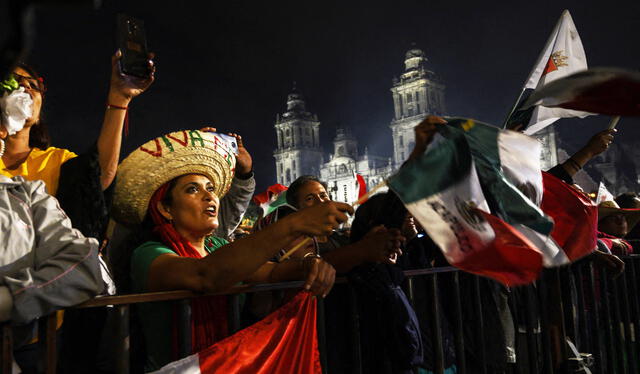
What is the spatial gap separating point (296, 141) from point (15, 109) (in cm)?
9524

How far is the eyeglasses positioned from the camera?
7.64ft

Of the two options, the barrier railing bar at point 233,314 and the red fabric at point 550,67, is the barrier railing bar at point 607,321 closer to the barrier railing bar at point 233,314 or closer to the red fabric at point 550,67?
the red fabric at point 550,67

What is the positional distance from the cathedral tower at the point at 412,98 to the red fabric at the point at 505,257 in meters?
79.6

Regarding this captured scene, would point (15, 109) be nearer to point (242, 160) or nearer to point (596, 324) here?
point (242, 160)

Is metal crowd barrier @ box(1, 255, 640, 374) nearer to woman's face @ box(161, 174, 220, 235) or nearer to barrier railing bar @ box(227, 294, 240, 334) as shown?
barrier railing bar @ box(227, 294, 240, 334)

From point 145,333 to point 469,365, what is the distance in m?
2.04

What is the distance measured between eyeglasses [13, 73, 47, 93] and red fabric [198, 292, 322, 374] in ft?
4.43

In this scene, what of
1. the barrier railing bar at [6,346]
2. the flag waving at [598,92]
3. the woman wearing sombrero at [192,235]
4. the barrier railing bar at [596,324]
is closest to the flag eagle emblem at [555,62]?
the barrier railing bar at [596,324]

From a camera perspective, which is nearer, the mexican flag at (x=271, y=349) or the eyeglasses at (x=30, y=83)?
the mexican flag at (x=271, y=349)

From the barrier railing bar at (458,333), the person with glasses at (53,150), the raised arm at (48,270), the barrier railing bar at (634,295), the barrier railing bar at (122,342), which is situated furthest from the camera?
the barrier railing bar at (634,295)

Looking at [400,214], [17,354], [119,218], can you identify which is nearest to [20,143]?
[119,218]

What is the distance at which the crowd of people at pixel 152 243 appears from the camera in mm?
1819

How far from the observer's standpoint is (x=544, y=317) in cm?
368

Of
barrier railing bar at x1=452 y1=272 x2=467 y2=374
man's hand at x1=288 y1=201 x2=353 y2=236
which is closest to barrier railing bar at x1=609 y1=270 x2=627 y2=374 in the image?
barrier railing bar at x1=452 y1=272 x2=467 y2=374
